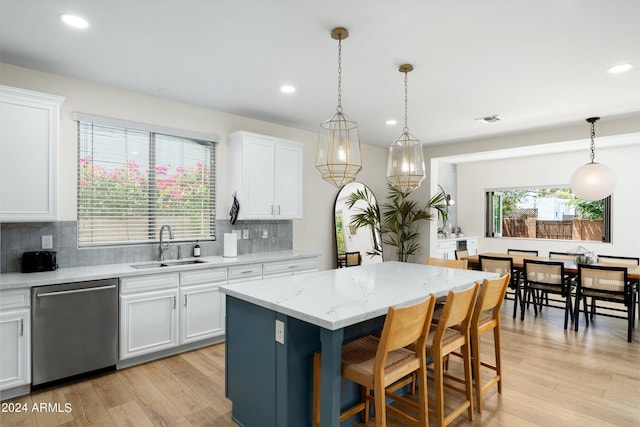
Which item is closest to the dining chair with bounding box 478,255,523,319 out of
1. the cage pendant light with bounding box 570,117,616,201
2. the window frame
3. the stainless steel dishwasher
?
the cage pendant light with bounding box 570,117,616,201

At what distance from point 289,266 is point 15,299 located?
257 centimetres

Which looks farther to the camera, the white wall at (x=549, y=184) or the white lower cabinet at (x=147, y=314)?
the white wall at (x=549, y=184)

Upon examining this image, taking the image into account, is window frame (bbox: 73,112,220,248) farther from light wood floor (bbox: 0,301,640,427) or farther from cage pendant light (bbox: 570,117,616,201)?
cage pendant light (bbox: 570,117,616,201)

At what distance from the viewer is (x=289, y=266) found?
14.5 feet

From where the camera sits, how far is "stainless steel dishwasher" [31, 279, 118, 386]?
2.74m

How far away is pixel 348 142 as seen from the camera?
2.55 m

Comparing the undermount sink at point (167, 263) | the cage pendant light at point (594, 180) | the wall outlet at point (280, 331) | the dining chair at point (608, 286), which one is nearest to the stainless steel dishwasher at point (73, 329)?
the undermount sink at point (167, 263)

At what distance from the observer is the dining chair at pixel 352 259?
18.1ft

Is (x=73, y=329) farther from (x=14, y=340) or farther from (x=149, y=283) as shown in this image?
(x=149, y=283)

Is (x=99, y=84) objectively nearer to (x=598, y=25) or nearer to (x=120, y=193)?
(x=120, y=193)

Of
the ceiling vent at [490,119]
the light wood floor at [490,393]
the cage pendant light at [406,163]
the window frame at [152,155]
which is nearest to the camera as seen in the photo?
the light wood floor at [490,393]

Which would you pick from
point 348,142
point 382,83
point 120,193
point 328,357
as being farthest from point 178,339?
point 382,83

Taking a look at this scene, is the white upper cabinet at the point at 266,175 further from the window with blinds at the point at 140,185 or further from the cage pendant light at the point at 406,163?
the cage pendant light at the point at 406,163

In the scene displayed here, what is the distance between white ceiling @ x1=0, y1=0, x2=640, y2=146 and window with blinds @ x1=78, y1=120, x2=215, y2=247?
0.52m
